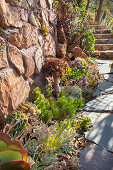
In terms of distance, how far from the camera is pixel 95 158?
6.01 ft

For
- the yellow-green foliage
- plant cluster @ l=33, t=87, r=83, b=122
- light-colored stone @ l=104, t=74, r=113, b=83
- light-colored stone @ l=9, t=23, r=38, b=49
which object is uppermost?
the yellow-green foliage

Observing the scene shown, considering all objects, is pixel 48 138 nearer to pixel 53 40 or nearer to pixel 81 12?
pixel 53 40

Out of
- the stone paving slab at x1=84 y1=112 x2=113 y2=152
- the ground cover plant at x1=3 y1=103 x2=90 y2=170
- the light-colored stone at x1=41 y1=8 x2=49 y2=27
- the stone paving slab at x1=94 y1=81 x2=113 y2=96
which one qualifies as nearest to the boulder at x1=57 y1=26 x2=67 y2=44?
the light-colored stone at x1=41 y1=8 x2=49 y2=27

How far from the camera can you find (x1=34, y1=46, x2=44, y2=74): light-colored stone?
2.87 m

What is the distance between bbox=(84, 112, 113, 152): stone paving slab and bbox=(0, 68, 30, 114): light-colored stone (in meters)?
1.14

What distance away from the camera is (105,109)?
9.64 feet

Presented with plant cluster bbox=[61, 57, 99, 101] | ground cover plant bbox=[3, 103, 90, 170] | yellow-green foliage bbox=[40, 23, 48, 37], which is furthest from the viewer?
plant cluster bbox=[61, 57, 99, 101]

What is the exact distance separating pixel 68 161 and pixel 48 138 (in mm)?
366

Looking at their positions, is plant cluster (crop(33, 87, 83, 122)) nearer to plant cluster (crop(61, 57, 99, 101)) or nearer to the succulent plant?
the succulent plant

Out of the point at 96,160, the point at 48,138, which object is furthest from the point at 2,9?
the point at 96,160

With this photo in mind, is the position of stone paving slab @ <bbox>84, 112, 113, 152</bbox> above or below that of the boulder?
below

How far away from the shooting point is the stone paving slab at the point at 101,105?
2.96m

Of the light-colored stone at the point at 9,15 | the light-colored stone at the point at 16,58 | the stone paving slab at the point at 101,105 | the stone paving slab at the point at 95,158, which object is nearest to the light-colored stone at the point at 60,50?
the stone paving slab at the point at 101,105

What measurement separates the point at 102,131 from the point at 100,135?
105mm
